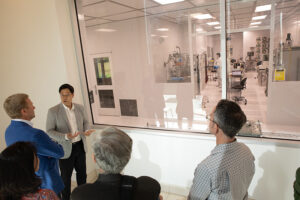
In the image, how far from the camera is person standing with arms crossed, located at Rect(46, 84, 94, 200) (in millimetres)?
2096

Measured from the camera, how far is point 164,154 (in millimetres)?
2604

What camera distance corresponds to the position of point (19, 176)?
38.9 inches

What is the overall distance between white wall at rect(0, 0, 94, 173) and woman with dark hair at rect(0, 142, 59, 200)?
5.74 feet

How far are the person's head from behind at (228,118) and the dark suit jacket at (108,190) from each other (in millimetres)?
576

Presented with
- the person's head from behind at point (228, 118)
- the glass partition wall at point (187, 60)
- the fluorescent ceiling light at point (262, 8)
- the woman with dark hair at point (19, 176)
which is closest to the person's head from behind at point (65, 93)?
the glass partition wall at point (187, 60)

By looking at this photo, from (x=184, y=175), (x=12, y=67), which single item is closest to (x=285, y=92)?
(x=184, y=175)

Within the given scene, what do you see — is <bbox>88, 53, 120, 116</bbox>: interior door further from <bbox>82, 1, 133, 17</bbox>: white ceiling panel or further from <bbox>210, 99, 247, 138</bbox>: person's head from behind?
<bbox>210, 99, 247, 138</bbox>: person's head from behind

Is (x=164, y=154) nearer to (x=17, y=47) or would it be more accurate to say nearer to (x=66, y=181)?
(x=66, y=181)

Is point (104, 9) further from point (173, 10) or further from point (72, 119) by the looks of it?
point (72, 119)

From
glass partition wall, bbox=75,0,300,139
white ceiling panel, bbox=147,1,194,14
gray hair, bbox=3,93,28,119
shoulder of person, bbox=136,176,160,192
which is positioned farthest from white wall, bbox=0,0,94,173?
shoulder of person, bbox=136,176,160,192

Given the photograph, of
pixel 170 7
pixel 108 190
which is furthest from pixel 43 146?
pixel 170 7

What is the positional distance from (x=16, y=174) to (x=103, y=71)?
3002mm

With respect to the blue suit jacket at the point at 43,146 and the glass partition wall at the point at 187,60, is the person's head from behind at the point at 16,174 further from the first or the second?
the glass partition wall at the point at 187,60

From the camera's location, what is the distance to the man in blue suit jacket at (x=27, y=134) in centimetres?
156
